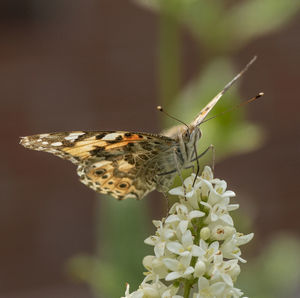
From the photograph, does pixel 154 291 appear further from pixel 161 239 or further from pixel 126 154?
pixel 126 154

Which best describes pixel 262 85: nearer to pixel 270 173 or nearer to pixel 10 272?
pixel 270 173

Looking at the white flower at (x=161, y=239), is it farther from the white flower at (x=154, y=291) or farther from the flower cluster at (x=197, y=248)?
the white flower at (x=154, y=291)

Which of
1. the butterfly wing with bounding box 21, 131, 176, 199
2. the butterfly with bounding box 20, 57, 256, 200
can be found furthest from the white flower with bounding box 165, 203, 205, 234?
the butterfly wing with bounding box 21, 131, 176, 199

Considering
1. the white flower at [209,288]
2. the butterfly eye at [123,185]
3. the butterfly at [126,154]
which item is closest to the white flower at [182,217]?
the white flower at [209,288]

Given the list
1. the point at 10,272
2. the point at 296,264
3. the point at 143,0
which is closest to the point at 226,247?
the point at 143,0

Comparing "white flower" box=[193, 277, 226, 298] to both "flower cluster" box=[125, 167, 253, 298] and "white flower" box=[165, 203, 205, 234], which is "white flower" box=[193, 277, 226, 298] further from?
"white flower" box=[165, 203, 205, 234]
